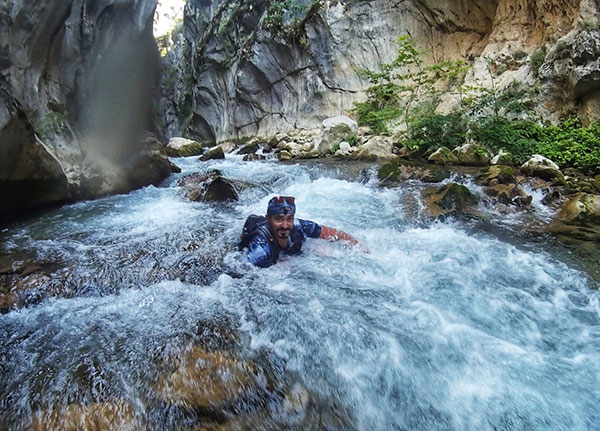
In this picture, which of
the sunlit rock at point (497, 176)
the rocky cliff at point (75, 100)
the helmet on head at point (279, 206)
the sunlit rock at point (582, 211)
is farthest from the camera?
the sunlit rock at point (497, 176)

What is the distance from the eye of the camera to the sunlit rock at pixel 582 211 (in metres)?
4.79

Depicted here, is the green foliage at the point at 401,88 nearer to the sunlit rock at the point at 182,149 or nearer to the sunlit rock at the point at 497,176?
the sunlit rock at the point at 497,176

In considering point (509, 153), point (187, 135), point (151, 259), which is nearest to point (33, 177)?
point (151, 259)

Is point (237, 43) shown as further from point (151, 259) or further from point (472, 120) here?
point (151, 259)

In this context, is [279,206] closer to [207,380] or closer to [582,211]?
[207,380]

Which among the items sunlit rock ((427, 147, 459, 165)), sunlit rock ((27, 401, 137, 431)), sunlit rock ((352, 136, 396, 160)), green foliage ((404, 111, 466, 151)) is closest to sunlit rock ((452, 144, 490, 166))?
sunlit rock ((427, 147, 459, 165))

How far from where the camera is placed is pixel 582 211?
4.87 metres

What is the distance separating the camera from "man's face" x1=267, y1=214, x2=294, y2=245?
136 inches

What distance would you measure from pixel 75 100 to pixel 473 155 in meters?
9.67

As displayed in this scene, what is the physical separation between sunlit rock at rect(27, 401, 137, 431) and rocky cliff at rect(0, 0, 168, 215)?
4.16 meters

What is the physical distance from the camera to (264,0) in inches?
848

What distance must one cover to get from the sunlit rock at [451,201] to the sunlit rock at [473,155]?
340 centimetres

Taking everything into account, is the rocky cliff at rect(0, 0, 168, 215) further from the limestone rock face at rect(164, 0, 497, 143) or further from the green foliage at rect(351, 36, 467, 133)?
the green foliage at rect(351, 36, 467, 133)

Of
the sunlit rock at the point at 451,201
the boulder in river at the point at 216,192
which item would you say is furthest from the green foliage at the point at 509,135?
the boulder in river at the point at 216,192
